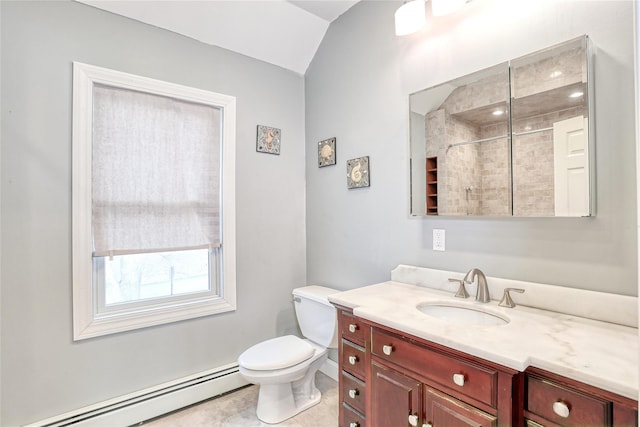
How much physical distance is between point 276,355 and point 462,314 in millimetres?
1065

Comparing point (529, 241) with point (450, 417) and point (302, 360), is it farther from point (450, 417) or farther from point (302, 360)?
point (302, 360)

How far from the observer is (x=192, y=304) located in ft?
6.82

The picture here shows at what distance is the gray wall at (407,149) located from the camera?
114 centimetres

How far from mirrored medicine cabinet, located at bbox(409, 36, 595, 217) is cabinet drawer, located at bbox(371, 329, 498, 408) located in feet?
2.37

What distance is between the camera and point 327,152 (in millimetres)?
2355

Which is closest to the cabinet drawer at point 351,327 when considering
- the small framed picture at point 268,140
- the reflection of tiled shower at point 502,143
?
the reflection of tiled shower at point 502,143

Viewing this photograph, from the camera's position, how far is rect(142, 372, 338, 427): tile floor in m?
1.85

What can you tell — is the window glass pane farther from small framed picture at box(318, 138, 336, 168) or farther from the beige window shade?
small framed picture at box(318, 138, 336, 168)

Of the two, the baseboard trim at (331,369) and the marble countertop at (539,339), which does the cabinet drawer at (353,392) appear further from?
the baseboard trim at (331,369)

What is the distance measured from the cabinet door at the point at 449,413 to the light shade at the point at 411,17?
1.70 meters

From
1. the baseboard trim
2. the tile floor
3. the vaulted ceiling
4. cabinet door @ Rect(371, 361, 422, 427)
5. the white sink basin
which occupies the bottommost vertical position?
the tile floor

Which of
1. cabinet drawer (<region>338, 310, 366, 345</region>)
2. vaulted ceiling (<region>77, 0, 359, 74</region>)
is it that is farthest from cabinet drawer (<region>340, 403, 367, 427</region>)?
vaulted ceiling (<region>77, 0, 359, 74</region>)

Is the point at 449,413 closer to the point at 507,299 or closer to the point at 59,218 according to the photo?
the point at 507,299

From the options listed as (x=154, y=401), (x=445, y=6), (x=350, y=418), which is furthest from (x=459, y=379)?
(x=154, y=401)
